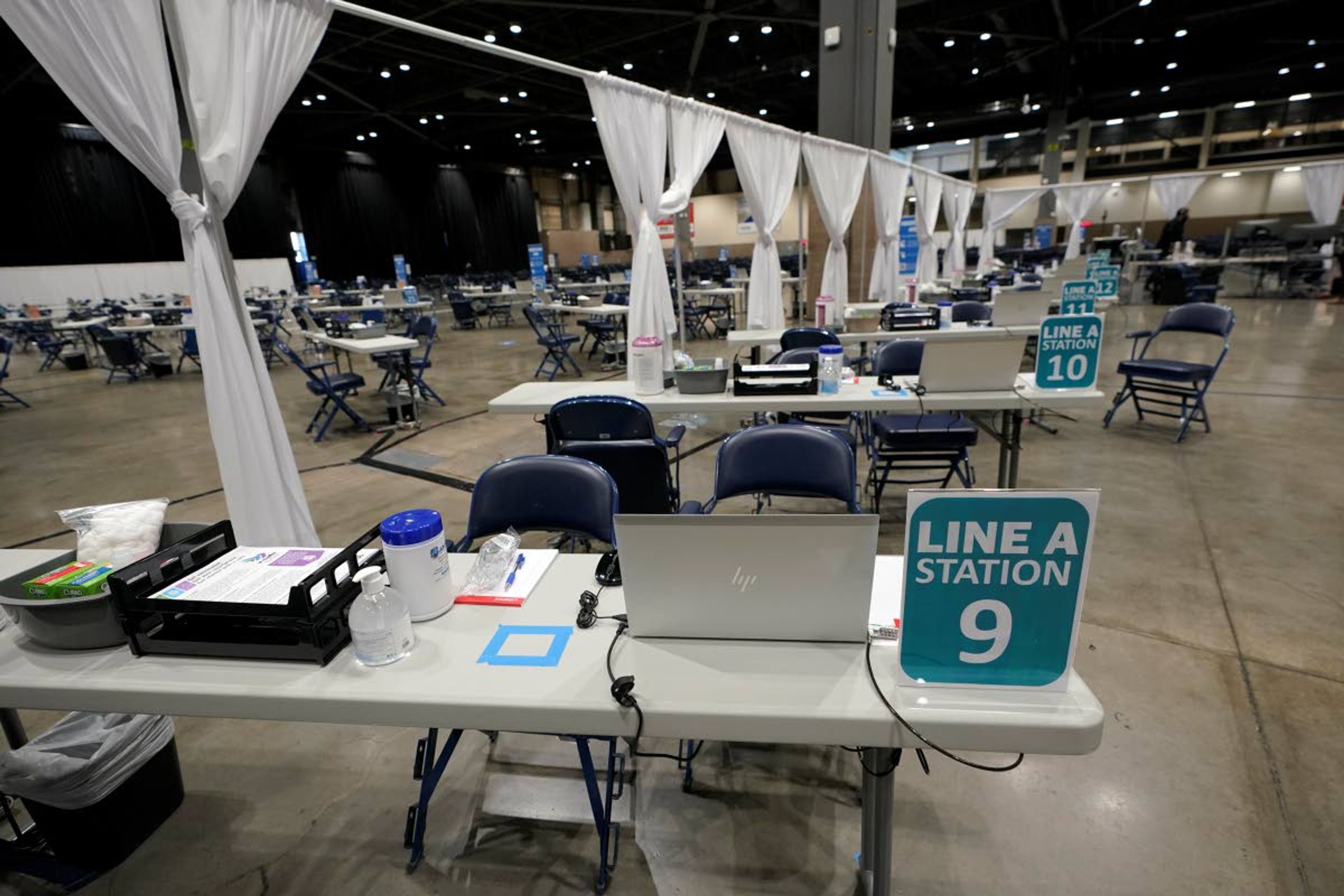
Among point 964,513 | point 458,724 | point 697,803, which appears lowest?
point 697,803

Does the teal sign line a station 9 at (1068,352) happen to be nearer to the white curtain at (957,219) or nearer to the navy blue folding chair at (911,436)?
the navy blue folding chair at (911,436)

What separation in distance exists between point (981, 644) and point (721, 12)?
13.1 m

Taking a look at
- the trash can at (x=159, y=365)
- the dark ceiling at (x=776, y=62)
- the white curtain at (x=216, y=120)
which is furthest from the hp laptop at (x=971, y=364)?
the trash can at (x=159, y=365)

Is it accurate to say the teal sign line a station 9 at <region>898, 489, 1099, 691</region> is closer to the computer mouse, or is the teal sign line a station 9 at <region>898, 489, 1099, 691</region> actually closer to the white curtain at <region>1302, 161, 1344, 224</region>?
the computer mouse

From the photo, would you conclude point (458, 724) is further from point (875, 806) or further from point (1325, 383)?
point (1325, 383)

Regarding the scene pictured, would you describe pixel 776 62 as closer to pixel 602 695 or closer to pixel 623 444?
pixel 623 444

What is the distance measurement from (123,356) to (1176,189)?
20825 mm

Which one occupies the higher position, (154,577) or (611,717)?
(154,577)

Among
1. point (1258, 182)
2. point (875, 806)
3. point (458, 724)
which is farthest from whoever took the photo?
point (1258, 182)

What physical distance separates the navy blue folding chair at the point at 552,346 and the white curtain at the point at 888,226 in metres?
4.04

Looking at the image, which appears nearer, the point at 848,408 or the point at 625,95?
the point at 848,408

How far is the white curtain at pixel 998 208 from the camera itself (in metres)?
14.0

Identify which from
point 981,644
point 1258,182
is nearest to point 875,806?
point 981,644

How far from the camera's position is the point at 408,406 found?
646 centimetres
